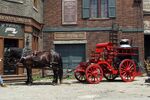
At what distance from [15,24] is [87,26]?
22.5 ft

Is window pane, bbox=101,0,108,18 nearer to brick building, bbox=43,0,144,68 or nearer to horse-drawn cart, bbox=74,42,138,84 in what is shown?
brick building, bbox=43,0,144,68

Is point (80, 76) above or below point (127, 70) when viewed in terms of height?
below

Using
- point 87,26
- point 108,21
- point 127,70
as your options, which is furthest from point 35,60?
point 108,21

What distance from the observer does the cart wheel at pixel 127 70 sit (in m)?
21.9

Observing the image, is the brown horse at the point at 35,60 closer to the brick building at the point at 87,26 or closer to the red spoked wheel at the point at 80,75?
the red spoked wheel at the point at 80,75

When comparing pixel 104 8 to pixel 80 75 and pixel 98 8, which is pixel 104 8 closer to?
pixel 98 8

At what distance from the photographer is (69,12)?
28.3 m

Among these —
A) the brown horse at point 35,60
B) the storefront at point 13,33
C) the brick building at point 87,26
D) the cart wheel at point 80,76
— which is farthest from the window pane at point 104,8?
the brown horse at point 35,60

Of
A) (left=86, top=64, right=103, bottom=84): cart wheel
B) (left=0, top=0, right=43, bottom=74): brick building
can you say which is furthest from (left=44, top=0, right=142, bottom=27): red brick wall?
(left=86, top=64, right=103, bottom=84): cart wheel

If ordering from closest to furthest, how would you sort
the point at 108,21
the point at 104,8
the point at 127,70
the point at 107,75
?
1. the point at 127,70
2. the point at 107,75
3. the point at 108,21
4. the point at 104,8

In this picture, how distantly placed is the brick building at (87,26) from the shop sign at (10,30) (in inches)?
214

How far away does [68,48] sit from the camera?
28203 millimetres

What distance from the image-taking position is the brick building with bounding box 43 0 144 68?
2803 centimetres

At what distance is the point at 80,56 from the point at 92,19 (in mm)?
2696
